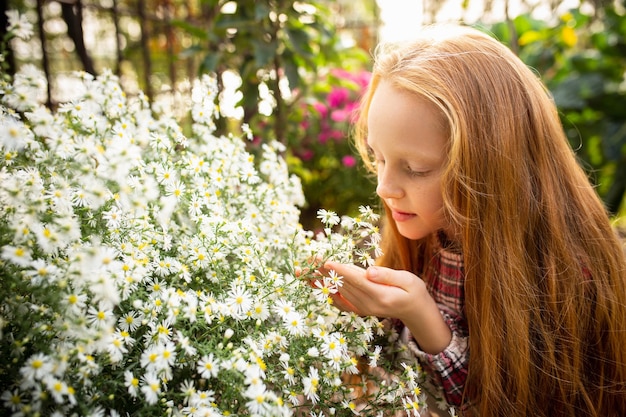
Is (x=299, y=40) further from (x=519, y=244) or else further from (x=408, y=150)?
(x=519, y=244)

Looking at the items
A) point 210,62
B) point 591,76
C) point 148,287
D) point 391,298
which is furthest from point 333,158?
point 148,287

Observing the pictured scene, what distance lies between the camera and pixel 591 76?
2654mm

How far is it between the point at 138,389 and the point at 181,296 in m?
0.14

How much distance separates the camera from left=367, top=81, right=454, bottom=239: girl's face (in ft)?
2.90

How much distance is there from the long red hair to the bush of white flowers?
0.65 feet

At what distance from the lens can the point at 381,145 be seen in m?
0.91

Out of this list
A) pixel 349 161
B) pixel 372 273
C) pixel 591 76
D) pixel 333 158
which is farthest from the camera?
pixel 591 76

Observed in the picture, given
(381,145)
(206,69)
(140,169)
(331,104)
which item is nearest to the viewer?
(140,169)

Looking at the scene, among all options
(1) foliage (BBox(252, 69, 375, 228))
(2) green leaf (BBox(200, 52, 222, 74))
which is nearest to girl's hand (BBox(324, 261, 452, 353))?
(2) green leaf (BBox(200, 52, 222, 74))

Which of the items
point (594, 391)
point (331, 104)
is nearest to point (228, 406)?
point (594, 391)

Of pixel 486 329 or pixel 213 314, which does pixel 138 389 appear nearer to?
pixel 213 314

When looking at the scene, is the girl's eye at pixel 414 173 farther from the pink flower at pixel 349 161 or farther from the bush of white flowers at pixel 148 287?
the pink flower at pixel 349 161

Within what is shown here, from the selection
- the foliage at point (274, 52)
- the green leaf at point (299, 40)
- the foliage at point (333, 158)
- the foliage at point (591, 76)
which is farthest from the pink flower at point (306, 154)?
the foliage at point (591, 76)

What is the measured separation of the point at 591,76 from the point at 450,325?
2.25 metres
